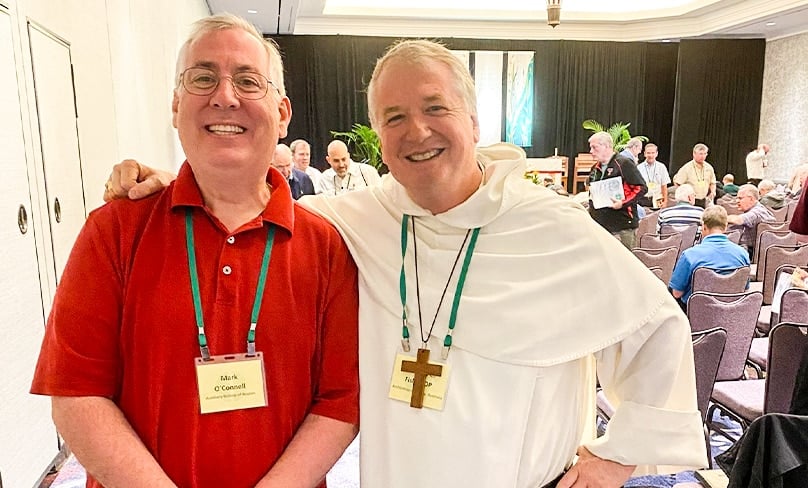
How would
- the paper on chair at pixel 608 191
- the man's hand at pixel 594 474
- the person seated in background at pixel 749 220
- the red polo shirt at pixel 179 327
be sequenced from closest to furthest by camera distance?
the red polo shirt at pixel 179 327 → the man's hand at pixel 594 474 → the paper on chair at pixel 608 191 → the person seated in background at pixel 749 220

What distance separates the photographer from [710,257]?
168 inches

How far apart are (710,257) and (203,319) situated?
154 inches

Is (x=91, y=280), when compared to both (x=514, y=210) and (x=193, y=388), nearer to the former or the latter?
(x=193, y=388)

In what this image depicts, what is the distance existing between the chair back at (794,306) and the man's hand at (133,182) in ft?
10.7

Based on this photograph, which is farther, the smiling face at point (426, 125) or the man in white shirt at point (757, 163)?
the man in white shirt at point (757, 163)

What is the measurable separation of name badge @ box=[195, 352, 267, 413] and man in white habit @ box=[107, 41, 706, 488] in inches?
10.3

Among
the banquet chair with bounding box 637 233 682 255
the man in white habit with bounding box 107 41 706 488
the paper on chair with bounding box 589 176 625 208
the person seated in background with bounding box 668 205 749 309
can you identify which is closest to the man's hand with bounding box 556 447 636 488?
the man in white habit with bounding box 107 41 706 488

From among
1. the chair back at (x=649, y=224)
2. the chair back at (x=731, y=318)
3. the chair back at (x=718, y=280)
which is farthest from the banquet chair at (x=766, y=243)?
the chair back at (x=731, y=318)

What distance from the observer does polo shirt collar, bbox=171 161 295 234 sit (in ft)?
4.25

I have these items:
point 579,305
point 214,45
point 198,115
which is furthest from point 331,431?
point 214,45

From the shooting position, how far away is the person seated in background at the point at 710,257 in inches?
168

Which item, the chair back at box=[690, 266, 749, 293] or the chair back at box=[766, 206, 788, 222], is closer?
the chair back at box=[690, 266, 749, 293]

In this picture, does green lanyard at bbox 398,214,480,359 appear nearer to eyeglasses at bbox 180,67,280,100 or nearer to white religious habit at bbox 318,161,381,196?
eyeglasses at bbox 180,67,280,100

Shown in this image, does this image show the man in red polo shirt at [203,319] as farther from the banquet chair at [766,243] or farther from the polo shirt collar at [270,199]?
the banquet chair at [766,243]
